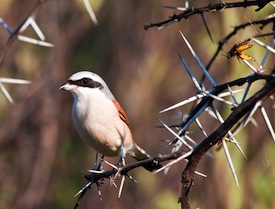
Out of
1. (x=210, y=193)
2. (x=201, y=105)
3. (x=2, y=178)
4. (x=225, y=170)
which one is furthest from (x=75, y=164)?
(x=201, y=105)

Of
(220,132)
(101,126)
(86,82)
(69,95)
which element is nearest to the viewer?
(220,132)

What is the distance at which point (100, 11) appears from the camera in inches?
313

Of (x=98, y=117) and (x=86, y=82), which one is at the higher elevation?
(x=86, y=82)

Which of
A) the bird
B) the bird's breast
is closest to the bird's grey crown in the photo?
the bird

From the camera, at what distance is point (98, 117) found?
161 inches

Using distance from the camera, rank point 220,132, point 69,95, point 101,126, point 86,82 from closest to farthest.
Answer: point 220,132, point 101,126, point 86,82, point 69,95

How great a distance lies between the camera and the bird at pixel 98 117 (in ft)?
13.0

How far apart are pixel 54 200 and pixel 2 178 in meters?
0.71

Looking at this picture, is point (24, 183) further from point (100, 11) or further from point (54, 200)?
point (100, 11)

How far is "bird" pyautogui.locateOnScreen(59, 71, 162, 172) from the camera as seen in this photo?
3977mm

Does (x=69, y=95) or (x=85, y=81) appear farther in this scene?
(x=69, y=95)

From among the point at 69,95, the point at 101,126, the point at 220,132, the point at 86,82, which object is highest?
the point at 220,132

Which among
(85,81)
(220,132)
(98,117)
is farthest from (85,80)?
(220,132)

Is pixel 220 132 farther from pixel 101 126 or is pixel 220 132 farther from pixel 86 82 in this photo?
pixel 86 82
